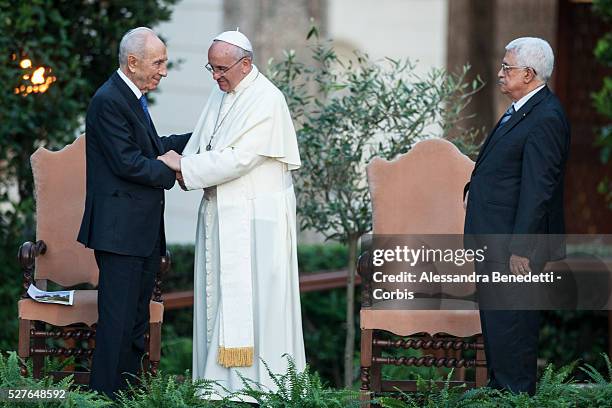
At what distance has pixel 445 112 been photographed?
7.12m

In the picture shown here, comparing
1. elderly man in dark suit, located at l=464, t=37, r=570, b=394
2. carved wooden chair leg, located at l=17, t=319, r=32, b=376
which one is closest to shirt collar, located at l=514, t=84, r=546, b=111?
elderly man in dark suit, located at l=464, t=37, r=570, b=394

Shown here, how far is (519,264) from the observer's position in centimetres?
557

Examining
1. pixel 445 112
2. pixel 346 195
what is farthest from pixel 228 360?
pixel 445 112

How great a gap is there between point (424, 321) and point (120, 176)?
5.20 ft

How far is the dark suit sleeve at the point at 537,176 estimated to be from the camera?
18.1ft

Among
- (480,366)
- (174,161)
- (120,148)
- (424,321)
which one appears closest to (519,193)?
(424,321)

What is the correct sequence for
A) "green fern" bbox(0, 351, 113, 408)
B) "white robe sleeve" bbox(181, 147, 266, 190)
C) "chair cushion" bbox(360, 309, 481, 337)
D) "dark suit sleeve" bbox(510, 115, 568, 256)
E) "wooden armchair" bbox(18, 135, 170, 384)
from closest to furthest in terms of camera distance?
1. "green fern" bbox(0, 351, 113, 408)
2. "dark suit sleeve" bbox(510, 115, 568, 256)
3. "white robe sleeve" bbox(181, 147, 266, 190)
4. "chair cushion" bbox(360, 309, 481, 337)
5. "wooden armchair" bbox(18, 135, 170, 384)

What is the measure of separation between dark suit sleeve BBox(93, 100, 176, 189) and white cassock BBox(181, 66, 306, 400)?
0.24m

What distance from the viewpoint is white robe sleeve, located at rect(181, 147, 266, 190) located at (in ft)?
19.4

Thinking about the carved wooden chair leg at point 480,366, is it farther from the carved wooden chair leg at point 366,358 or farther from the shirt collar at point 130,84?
the shirt collar at point 130,84

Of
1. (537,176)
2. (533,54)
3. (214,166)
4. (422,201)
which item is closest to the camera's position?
(537,176)

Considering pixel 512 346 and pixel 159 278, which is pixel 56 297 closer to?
pixel 159 278

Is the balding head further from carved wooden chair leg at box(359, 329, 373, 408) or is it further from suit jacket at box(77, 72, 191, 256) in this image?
carved wooden chair leg at box(359, 329, 373, 408)

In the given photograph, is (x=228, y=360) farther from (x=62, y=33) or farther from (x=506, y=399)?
(x=62, y=33)
